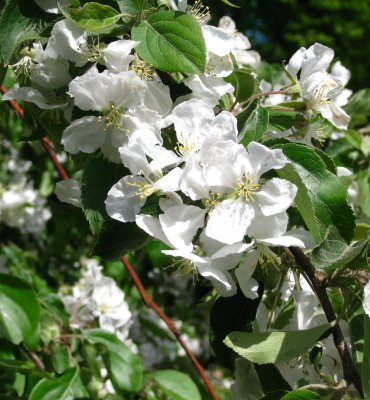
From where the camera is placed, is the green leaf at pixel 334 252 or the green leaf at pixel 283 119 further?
the green leaf at pixel 283 119

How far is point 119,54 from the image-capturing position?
971 millimetres

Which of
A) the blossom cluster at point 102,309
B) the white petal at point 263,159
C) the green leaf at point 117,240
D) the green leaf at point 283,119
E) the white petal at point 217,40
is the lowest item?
the blossom cluster at point 102,309

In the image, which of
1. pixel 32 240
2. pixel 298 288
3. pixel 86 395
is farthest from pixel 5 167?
pixel 298 288

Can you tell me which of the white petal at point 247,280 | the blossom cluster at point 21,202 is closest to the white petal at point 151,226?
the white petal at point 247,280

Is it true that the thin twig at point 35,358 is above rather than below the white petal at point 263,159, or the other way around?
below

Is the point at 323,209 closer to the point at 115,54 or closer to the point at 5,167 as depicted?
the point at 115,54

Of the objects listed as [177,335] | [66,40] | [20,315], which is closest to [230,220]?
[66,40]

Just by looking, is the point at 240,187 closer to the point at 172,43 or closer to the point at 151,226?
the point at 151,226

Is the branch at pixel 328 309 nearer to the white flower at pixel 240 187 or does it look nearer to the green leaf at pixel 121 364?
the white flower at pixel 240 187

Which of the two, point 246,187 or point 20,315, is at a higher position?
point 246,187

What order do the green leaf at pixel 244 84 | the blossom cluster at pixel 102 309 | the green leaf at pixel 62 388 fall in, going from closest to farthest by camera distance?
the green leaf at pixel 244 84 → the green leaf at pixel 62 388 → the blossom cluster at pixel 102 309

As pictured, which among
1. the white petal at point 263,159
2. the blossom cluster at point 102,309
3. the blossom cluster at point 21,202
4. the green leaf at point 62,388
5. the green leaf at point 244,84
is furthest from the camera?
the blossom cluster at point 21,202

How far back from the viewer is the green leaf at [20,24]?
1.03 m

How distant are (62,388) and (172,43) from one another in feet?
3.06
